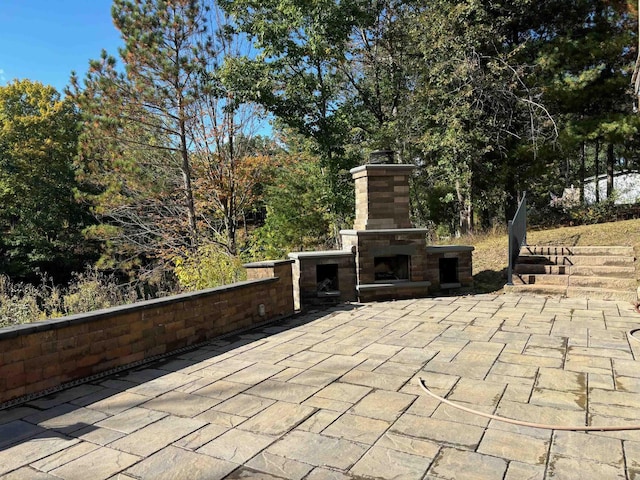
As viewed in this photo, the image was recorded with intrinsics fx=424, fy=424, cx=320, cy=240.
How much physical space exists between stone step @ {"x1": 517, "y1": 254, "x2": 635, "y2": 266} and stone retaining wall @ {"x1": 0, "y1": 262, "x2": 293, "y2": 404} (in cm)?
488

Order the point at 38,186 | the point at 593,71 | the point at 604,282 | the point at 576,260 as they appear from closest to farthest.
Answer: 1. the point at 604,282
2. the point at 576,260
3. the point at 593,71
4. the point at 38,186

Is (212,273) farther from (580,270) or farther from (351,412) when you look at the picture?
(580,270)

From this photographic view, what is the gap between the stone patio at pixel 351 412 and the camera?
80.9 inches

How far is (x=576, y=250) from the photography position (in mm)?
7457

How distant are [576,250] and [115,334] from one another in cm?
736

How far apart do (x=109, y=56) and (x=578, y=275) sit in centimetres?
1062

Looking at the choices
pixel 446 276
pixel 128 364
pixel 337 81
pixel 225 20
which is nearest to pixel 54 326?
pixel 128 364

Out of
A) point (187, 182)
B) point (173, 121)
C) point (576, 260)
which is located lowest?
point (576, 260)

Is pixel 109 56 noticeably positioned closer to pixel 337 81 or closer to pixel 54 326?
pixel 337 81

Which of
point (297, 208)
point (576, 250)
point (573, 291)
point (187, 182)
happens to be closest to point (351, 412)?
point (573, 291)

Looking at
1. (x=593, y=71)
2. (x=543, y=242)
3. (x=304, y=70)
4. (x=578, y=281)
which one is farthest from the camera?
(x=593, y=71)

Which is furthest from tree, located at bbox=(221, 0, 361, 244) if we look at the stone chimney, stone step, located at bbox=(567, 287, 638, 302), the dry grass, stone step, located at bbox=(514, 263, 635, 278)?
stone step, located at bbox=(567, 287, 638, 302)

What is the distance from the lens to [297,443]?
228cm

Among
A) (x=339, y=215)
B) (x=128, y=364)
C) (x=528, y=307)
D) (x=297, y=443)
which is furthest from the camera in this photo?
(x=339, y=215)
